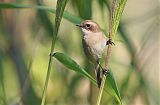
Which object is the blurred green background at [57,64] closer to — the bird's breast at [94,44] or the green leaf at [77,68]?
the bird's breast at [94,44]

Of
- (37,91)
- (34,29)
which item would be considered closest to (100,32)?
(37,91)

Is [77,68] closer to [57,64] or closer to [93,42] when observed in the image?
[93,42]

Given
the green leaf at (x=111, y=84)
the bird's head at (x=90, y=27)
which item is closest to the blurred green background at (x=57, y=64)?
the bird's head at (x=90, y=27)

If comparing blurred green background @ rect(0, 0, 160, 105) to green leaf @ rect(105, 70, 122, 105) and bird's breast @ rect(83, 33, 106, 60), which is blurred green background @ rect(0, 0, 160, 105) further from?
green leaf @ rect(105, 70, 122, 105)

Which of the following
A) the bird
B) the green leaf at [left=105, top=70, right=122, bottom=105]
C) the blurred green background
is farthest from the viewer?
the blurred green background

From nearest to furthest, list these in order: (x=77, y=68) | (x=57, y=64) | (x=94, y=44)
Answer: (x=77, y=68) → (x=94, y=44) → (x=57, y=64)

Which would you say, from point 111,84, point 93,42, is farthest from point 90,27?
point 111,84

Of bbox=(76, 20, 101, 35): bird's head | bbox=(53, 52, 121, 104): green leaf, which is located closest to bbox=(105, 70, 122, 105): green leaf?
bbox=(53, 52, 121, 104): green leaf

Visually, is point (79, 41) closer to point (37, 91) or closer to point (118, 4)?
point (37, 91)

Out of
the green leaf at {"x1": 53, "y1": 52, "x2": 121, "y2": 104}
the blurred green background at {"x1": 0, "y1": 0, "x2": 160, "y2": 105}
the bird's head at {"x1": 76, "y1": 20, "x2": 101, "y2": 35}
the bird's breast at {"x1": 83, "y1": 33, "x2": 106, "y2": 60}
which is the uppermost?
the green leaf at {"x1": 53, "y1": 52, "x2": 121, "y2": 104}
